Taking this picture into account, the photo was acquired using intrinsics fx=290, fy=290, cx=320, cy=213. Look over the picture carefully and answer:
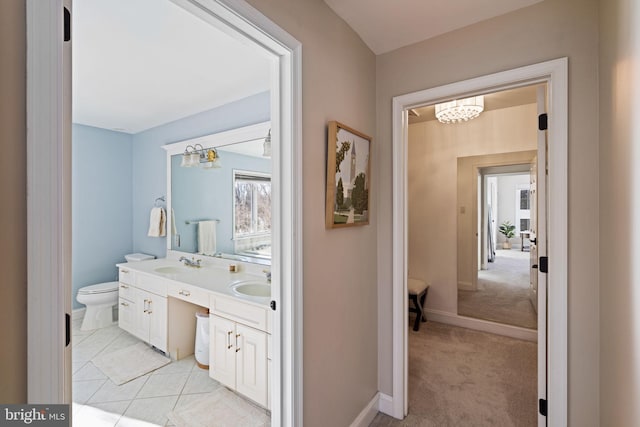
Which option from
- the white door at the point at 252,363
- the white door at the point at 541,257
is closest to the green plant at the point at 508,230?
the white door at the point at 541,257

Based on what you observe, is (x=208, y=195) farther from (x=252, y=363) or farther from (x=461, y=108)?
(x=461, y=108)

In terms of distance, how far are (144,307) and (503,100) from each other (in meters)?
4.20

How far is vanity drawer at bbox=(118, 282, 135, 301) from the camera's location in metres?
3.03

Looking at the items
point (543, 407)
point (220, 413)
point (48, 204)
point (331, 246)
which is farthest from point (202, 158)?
point (543, 407)

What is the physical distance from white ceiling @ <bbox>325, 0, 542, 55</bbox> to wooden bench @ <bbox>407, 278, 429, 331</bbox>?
2.47m

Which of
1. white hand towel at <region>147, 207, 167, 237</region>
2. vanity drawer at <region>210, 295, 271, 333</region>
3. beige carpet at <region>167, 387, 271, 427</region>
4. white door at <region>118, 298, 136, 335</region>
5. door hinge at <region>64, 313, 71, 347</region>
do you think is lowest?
beige carpet at <region>167, 387, 271, 427</region>

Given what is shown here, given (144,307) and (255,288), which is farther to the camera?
(144,307)

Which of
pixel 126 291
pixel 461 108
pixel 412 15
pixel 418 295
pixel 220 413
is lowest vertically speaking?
pixel 220 413

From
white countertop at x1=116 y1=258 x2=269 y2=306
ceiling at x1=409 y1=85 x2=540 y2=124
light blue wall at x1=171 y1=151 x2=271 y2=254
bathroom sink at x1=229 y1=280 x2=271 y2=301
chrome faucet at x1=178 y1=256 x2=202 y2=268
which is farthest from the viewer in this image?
chrome faucet at x1=178 y1=256 x2=202 y2=268

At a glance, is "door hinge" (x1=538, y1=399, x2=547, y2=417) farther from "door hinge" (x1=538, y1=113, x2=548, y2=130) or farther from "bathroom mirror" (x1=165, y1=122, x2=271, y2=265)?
"bathroom mirror" (x1=165, y1=122, x2=271, y2=265)

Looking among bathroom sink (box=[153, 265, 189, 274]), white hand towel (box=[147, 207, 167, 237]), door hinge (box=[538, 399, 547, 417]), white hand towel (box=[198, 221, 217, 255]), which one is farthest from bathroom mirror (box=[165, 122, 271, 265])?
door hinge (box=[538, 399, 547, 417])

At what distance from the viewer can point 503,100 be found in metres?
3.01

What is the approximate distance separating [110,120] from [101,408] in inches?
119

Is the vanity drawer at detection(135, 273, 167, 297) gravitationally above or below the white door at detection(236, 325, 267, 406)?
above
